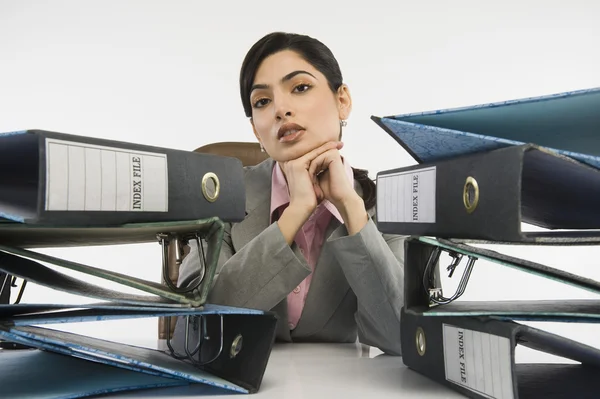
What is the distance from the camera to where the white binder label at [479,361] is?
487 millimetres

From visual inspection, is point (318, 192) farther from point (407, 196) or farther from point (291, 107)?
point (407, 196)

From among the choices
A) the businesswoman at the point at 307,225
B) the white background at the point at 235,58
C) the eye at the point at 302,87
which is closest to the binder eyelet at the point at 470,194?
the businesswoman at the point at 307,225

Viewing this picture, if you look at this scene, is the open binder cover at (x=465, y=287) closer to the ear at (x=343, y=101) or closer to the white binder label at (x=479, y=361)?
the white binder label at (x=479, y=361)

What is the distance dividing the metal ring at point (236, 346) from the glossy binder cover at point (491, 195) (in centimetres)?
18

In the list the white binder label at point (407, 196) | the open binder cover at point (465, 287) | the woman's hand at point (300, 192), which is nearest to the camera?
the open binder cover at point (465, 287)

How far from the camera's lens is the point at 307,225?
141 cm

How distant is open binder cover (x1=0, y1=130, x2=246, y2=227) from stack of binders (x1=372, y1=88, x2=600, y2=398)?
0.15 meters

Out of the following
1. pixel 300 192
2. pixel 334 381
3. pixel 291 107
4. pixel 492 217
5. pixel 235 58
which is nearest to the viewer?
pixel 492 217

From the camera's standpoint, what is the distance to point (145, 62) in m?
3.77

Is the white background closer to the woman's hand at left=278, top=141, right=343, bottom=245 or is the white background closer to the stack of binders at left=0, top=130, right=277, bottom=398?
the woman's hand at left=278, top=141, right=343, bottom=245

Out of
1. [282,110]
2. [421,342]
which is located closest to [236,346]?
[421,342]

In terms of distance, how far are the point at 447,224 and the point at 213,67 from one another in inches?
132

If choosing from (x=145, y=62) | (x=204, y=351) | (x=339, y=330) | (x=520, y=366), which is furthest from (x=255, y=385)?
(x=145, y=62)

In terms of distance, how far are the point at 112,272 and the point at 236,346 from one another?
0.13 meters
